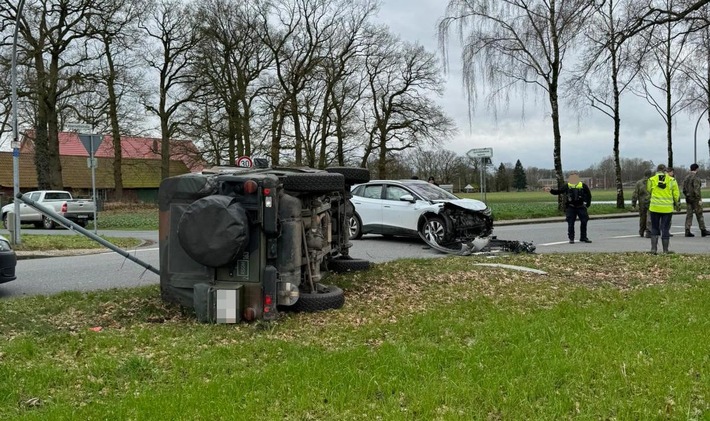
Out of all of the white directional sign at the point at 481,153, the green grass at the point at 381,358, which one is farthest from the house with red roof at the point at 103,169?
the green grass at the point at 381,358

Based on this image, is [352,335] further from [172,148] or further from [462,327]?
[172,148]

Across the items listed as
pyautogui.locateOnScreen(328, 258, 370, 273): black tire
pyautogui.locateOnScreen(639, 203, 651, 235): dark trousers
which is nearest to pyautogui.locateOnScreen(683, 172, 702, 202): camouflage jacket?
pyautogui.locateOnScreen(639, 203, 651, 235): dark trousers

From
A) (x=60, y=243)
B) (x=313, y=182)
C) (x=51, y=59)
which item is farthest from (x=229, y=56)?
(x=313, y=182)

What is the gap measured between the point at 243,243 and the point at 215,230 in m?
0.28

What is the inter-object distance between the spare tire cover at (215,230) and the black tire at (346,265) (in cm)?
A: 295

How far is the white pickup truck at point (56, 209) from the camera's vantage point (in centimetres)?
2305

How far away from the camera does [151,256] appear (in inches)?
497

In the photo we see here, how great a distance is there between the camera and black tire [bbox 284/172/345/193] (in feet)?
18.7

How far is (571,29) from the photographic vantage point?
40.8 feet

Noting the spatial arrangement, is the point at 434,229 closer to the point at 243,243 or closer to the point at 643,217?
the point at 643,217

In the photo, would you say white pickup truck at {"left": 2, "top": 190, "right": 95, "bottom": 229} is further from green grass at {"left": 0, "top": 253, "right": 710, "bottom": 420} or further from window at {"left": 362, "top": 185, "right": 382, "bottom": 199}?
green grass at {"left": 0, "top": 253, "right": 710, "bottom": 420}

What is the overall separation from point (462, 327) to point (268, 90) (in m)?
32.4

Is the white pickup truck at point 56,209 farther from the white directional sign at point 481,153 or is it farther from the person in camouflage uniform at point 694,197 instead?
the person in camouflage uniform at point 694,197

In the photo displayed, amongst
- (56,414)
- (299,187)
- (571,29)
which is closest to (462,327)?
(299,187)
